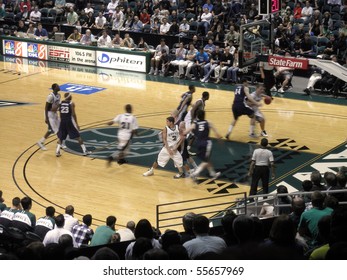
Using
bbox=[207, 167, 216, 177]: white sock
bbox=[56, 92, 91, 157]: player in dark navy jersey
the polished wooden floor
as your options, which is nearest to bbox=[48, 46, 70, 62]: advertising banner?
the polished wooden floor

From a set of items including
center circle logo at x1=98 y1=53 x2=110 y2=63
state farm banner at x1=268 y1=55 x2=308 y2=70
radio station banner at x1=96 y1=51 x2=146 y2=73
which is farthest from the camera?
center circle logo at x1=98 y1=53 x2=110 y2=63

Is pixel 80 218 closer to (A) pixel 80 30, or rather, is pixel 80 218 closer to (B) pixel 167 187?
(B) pixel 167 187

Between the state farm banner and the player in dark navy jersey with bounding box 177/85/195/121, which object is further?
the player in dark navy jersey with bounding box 177/85/195/121

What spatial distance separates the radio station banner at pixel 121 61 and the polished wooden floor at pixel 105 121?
25.5 inches

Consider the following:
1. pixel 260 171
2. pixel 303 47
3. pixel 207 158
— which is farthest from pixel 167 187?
pixel 303 47

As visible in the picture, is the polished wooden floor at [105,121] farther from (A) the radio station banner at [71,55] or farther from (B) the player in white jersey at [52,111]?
(A) the radio station banner at [71,55]

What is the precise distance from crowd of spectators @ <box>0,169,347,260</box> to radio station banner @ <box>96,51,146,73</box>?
1675 cm

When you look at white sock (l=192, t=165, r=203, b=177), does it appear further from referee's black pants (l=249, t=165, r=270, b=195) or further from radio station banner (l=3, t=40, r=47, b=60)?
radio station banner (l=3, t=40, r=47, b=60)

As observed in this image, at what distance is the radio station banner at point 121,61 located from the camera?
2992 centimetres

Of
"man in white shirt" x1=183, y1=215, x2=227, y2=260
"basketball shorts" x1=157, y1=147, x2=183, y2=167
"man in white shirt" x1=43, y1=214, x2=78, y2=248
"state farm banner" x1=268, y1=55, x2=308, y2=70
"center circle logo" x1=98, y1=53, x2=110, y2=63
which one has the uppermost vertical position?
"state farm banner" x1=268, y1=55, x2=308, y2=70

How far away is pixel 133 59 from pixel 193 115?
11.2 m

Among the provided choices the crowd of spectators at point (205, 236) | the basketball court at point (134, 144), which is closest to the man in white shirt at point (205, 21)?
the basketball court at point (134, 144)

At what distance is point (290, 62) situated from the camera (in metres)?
15.4

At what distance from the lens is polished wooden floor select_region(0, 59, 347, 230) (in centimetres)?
1672
